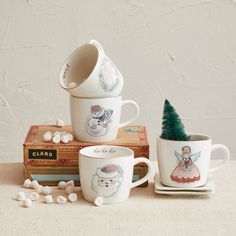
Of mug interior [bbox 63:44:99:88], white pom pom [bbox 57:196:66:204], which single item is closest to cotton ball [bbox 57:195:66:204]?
white pom pom [bbox 57:196:66:204]

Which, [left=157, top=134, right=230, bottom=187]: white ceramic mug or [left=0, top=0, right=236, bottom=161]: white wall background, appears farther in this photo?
[left=0, top=0, right=236, bottom=161]: white wall background

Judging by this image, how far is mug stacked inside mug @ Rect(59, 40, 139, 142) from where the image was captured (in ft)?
3.10

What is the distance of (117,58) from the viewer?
1.70 metres

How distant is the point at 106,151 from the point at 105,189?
9 cm

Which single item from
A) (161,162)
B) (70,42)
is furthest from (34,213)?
(70,42)

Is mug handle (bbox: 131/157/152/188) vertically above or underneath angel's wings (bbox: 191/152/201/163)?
underneath

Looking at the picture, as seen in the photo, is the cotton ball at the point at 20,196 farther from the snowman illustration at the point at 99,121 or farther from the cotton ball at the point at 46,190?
the snowman illustration at the point at 99,121

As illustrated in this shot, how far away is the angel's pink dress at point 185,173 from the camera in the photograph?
2.93 feet

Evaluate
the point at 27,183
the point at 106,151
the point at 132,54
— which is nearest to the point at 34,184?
the point at 27,183

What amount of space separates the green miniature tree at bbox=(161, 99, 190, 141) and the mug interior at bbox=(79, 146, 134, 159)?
69 mm

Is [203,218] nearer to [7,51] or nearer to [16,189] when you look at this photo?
[16,189]

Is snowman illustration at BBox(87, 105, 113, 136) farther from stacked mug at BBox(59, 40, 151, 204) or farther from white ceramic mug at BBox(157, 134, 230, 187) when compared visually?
white ceramic mug at BBox(157, 134, 230, 187)

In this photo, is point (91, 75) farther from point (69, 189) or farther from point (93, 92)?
point (69, 189)

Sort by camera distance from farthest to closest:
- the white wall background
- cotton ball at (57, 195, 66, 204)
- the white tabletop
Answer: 1. the white wall background
2. cotton ball at (57, 195, 66, 204)
3. the white tabletop
